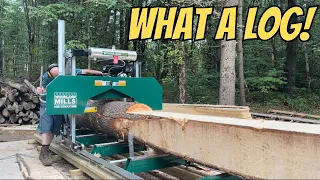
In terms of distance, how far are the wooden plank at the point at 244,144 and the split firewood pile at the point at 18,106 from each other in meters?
7.38

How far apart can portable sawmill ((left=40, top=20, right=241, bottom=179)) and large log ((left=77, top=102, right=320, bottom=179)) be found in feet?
0.97

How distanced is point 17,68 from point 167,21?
15.9 metres

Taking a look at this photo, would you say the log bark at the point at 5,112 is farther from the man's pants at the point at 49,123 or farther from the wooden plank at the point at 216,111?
the wooden plank at the point at 216,111

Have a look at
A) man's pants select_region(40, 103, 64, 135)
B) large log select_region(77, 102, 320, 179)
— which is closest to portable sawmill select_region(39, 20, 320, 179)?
large log select_region(77, 102, 320, 179)

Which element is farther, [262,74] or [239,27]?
[262,74]

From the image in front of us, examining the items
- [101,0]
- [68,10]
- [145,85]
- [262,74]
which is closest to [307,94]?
[262,74]

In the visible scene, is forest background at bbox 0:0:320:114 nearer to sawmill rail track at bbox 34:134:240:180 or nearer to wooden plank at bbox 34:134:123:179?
wooden plank at bbox 34:134:123:179

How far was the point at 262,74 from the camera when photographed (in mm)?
14609

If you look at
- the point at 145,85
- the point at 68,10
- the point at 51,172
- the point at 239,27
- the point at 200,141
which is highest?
the point at 68,10

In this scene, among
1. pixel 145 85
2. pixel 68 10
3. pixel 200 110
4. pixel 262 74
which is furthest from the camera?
pixel 262 74

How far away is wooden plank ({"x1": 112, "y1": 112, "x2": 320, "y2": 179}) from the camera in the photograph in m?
2.13

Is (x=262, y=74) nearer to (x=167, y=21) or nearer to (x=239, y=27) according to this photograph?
(x=239, y=27)

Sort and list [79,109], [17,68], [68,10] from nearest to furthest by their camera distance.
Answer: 1. [79,109]
2. [68,10]
3. [17,68]

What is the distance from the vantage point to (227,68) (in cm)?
930
